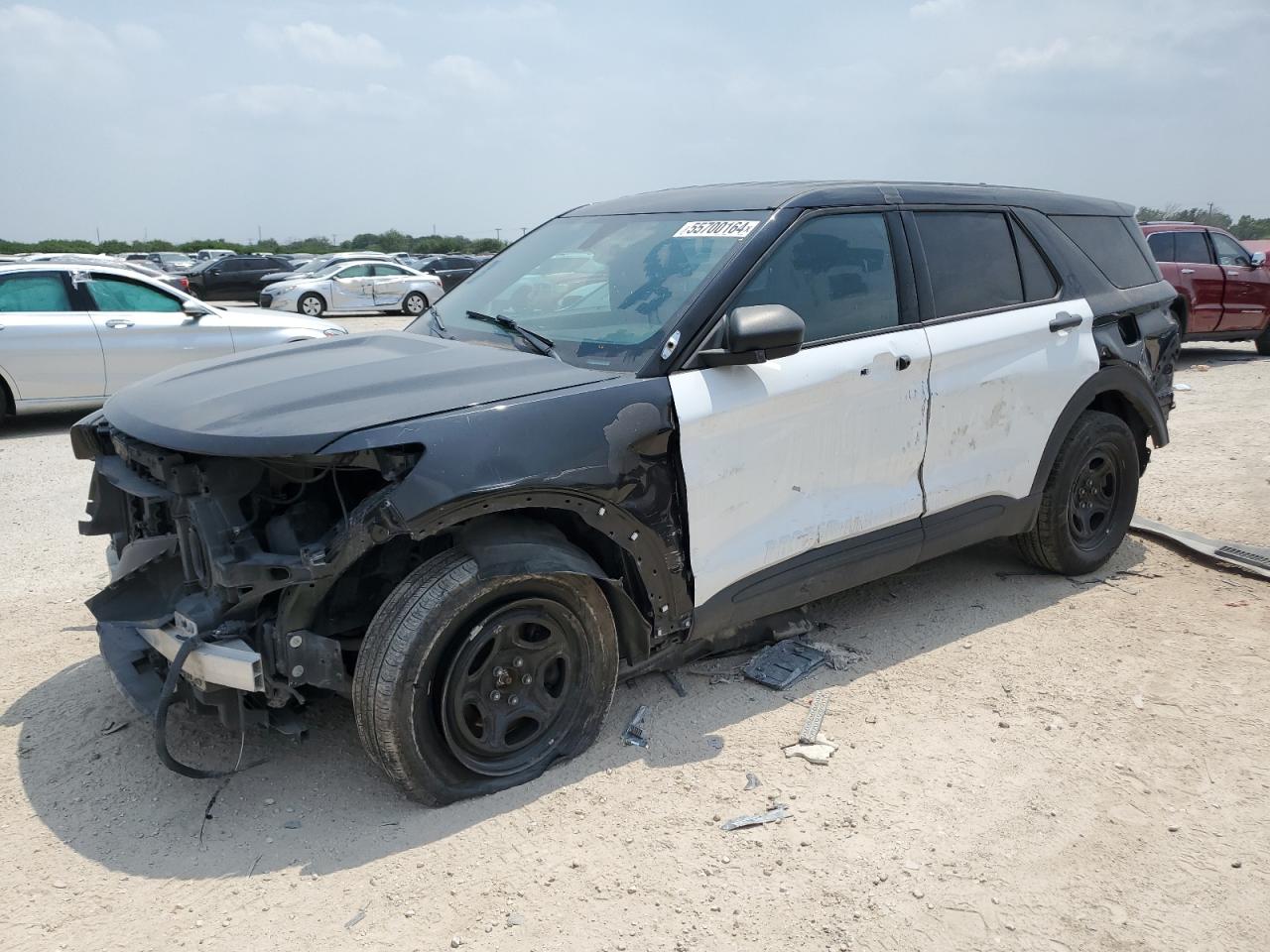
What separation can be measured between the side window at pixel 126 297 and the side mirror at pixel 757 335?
7914 millimetres

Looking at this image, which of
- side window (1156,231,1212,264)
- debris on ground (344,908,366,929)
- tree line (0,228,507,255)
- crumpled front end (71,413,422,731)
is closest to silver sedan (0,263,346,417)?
crumpled front end (71,413,422,731)

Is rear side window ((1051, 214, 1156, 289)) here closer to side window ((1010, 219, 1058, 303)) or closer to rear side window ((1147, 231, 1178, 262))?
side window ((1010, 219, 1058, 303))

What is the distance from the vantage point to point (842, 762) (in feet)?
11.2

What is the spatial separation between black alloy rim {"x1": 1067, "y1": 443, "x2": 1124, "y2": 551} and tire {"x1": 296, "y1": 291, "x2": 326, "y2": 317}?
69.3 feet

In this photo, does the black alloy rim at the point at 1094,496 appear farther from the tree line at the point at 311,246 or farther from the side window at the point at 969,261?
the tree line at the point at 311,246

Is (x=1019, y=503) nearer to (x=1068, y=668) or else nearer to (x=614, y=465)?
(x=1068, y=668)

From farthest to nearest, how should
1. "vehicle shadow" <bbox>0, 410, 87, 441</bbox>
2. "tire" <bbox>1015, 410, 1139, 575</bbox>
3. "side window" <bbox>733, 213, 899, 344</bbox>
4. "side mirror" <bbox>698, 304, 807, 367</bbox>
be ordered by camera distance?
"vehicle shadow" <bbox>0, 410, 87, 441</bbox> → "tire" <bbox>1015, 410, 1139, 575</bbox> → "side window" <bbox>733, 213, 899, 344</bbox> → "side mirror" <bbox>698, 304, 807, 367</bbox>

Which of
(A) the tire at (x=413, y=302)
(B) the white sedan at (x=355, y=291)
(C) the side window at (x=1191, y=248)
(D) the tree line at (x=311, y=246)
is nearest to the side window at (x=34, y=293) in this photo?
(C) the side window at (x=1191, y=248)

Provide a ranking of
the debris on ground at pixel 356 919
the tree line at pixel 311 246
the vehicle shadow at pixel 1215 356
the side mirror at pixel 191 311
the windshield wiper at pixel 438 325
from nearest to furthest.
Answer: the debris on ground at pixel 356 919
the windshield wiper at pixel 438 325
the side mirror at pixel 191 311
the vehicle shadow at pixel 1215 356
the tree line at pixel 311 246

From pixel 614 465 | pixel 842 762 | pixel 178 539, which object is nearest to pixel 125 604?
pixel 178 539

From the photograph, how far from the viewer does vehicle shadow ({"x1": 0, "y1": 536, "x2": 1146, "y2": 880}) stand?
2988mm

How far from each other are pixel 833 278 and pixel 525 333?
3.94ft

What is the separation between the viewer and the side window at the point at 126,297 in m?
9.30

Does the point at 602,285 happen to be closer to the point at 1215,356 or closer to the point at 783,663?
the point at 783,663
